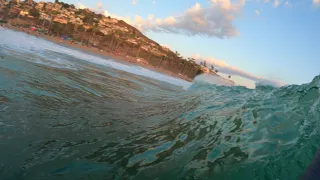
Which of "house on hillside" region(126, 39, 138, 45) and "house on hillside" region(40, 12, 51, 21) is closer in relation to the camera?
"house on hillside" region(40, 12, 51, 21)

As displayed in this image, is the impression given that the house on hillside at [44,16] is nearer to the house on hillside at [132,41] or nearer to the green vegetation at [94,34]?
the green vegetation at [94,34]

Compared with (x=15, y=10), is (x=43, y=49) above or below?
below

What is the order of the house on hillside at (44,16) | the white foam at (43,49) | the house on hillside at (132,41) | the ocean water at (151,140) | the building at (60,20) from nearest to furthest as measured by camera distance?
the ocean water at (151,140) → the white foam at (43,49) → the house on hillside at (44,16) → the building at (60,20) → the house on hillside at (132,41)

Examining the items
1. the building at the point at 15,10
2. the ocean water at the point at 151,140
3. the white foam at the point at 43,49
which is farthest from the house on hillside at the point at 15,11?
the ocean water at the point at 151,140

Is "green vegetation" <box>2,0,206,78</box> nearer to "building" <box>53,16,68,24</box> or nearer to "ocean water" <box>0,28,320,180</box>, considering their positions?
"building" <box>53,16,68,24</box>

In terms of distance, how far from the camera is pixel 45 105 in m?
6.86

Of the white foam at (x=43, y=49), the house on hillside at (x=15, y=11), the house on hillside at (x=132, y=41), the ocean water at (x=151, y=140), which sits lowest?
the white foam at (x=43, y=49)

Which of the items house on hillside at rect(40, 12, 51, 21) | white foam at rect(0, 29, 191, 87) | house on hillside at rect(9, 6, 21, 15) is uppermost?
house on hillside at rect(40, 12, 51, 21)

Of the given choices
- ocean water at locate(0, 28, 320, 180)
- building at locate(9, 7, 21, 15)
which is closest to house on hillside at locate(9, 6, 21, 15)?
building at locate(9, 7, 21, 15)

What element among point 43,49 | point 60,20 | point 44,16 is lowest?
point 43,49

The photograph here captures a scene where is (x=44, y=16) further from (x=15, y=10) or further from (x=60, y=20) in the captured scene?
(x=15, y=10)

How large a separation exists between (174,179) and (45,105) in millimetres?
4992

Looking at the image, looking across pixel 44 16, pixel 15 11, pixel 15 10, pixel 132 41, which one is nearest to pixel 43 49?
pixel 44 16

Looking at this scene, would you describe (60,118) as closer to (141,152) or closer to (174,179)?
(141,152)
